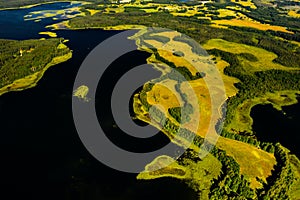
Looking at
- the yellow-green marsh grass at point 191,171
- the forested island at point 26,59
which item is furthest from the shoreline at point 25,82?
the yellow-green marsh grass at point 191,171

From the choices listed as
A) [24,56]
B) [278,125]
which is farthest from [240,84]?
[24,56]

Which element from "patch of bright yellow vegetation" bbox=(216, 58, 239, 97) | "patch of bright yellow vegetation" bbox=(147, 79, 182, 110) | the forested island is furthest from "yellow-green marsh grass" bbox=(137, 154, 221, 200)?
the forested island

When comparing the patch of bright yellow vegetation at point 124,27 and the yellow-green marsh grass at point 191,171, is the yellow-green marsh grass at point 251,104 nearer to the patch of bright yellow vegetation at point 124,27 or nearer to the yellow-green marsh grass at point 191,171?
the yellow-green marsh grass at point 191,171

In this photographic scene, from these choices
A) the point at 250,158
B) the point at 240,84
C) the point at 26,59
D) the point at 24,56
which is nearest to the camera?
the point at 250,158

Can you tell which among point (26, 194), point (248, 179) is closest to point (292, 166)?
point (248, 179)

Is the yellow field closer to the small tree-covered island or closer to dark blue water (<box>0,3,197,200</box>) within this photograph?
the small tree-covered island

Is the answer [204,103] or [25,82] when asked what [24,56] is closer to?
[25,82]
